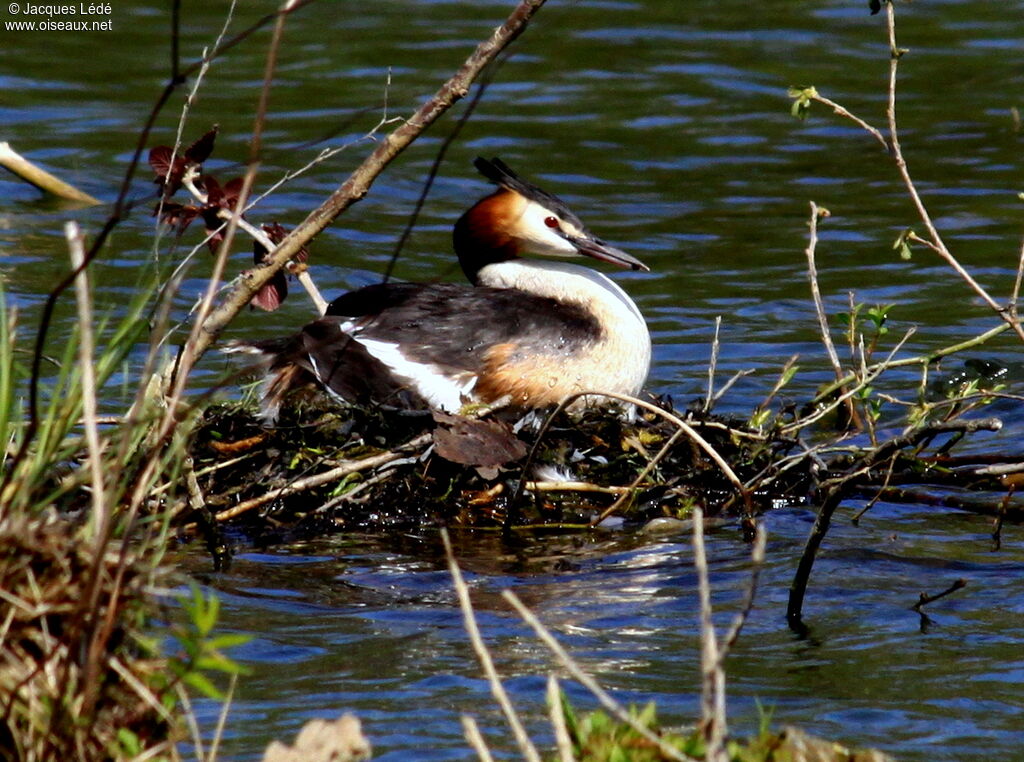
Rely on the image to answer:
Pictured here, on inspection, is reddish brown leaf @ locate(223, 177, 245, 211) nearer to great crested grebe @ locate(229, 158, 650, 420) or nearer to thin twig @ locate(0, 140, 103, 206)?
great crested grebe @ locate(229, 158, 650, 420)

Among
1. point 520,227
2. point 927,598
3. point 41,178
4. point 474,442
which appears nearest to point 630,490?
point 474,442

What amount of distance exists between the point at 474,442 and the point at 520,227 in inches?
58.6

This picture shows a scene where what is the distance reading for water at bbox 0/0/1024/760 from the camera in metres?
4.13

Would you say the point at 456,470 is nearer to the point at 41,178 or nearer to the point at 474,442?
the point at 474,442

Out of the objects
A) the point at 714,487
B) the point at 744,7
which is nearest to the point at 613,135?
the point at 744,7

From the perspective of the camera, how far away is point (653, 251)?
975 cm

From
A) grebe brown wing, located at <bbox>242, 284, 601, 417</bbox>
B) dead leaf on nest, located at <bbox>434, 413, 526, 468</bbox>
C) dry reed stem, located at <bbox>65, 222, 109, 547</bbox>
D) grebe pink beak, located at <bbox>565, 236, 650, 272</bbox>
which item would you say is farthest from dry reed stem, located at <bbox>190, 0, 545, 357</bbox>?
grebe pink beak, located at <bbox>565, 236, 650, 272</bbox>

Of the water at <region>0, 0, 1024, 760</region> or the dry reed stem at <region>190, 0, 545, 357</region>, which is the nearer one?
the dry reed stem at <region>190, 0, 545, 357</region>

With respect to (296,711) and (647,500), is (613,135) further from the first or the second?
(296,711)

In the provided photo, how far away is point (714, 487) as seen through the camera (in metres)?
5.83

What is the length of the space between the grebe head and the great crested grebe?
198 mm

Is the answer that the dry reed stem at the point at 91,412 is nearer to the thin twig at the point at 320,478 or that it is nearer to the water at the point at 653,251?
the water at the point at 653,251

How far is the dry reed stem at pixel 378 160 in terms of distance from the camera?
387 centimetres

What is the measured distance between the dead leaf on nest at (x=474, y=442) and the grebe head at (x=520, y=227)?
4.37 feet
